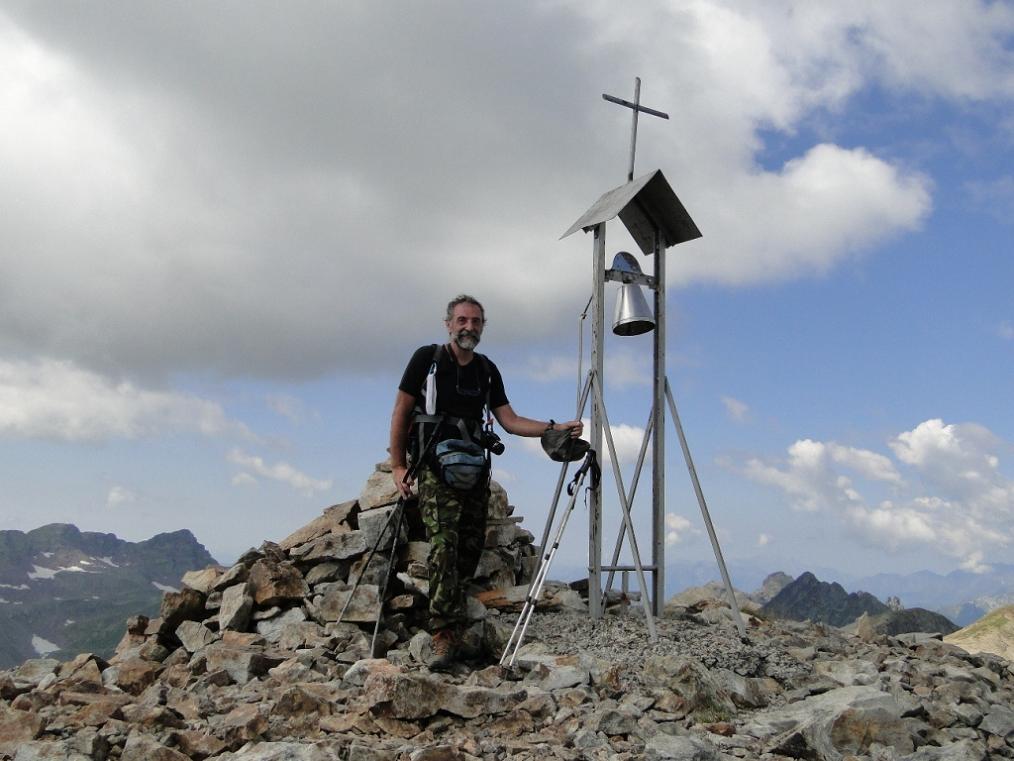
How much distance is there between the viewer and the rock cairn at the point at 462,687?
750cm

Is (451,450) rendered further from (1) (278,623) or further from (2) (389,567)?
(1) (278,623)

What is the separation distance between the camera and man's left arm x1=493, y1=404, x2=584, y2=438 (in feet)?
33.9

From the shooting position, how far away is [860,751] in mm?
7680

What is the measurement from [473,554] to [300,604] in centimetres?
298

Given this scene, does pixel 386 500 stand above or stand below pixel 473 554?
above

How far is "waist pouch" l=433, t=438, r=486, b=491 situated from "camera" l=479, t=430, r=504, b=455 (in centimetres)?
34

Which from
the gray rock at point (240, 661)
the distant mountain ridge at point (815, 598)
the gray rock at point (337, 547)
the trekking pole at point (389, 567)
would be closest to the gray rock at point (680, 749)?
the trekking pole at point (389, 567)

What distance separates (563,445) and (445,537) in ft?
6.41

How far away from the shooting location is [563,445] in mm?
10406

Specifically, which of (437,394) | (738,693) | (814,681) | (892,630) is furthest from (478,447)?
(892,630)

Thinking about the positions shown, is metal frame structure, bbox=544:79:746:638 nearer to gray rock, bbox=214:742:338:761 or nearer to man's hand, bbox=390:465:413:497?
man's hand, bbox=390:465:413:497

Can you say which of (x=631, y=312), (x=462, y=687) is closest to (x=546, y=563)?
(x=462, y=687)

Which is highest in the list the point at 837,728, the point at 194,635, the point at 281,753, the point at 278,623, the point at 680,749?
the point at 278,623

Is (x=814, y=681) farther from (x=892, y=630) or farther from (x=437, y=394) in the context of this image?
(x=892, y=630)
